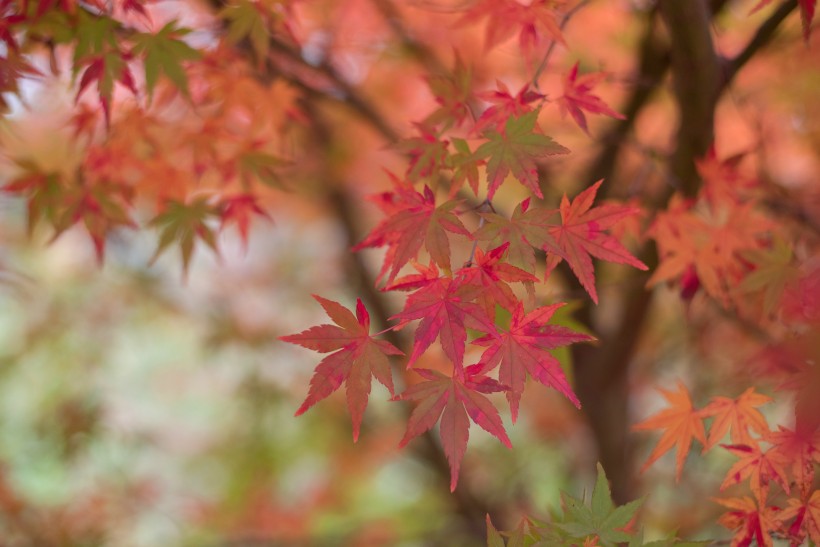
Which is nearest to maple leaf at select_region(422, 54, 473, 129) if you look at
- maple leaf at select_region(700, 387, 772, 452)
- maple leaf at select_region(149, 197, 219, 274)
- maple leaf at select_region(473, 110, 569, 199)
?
maple leaf at select_region(473, 110, 569, 199)

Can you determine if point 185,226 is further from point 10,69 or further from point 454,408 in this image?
point 454,408

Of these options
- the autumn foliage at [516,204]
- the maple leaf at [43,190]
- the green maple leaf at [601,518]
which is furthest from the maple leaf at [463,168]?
the maple leaf at [43,190]

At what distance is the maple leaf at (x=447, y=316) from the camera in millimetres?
792

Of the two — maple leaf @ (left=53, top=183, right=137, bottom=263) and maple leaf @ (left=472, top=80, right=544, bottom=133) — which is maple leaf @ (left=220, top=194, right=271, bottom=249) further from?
maple leaf @ (left=472, top=80, right=544, bottom=133)

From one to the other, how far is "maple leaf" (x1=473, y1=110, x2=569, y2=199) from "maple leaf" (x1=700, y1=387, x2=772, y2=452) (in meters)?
0.44

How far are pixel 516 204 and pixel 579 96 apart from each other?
1.20 ft

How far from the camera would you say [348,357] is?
85cm

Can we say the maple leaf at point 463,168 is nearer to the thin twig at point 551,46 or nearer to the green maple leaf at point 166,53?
the thin twig at point 551,46

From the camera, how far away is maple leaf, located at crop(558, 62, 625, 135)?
3.43 feet

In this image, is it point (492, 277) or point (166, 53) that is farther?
point (166, 53)

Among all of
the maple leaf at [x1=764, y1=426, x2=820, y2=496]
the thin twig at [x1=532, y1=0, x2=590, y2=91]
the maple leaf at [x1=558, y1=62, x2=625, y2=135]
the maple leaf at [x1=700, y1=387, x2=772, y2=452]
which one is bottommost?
the maple leaf at [x1=700, y1=387, x2=772, y2=452]

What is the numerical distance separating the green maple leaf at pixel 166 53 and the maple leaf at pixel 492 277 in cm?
56

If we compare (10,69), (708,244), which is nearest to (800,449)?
(708,244)

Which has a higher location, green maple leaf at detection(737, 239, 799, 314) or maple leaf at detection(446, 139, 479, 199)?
maple leaf at detection(446, 139, 479, 199)
